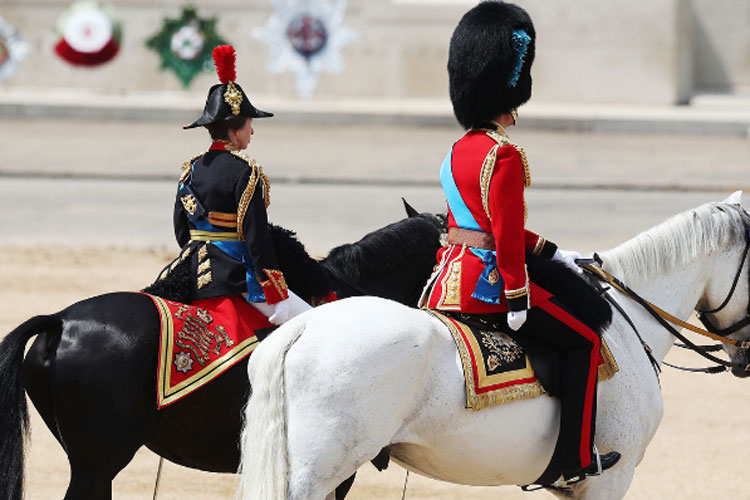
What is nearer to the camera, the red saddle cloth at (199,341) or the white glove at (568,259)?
the red saddle cloth at (199,341)

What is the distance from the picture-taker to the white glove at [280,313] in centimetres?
473

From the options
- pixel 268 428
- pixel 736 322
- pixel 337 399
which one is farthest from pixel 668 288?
→ pixel 268 428

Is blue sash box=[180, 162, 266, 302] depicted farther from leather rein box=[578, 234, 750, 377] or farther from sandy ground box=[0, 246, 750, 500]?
sandy ground box=[0, 246, 750, 500]

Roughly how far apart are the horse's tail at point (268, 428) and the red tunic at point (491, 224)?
2.34 feet

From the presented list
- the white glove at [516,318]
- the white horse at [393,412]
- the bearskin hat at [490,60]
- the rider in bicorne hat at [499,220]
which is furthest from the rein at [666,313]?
the bearskin hat at [490,60]

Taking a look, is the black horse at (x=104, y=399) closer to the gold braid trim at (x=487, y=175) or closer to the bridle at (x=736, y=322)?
the gold braid trim at (x=487, y=175)

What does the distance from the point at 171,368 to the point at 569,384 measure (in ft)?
4.95

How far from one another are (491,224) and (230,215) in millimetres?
1207

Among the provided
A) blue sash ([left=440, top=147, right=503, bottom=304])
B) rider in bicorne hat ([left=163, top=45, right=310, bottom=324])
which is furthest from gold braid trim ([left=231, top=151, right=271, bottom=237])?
blue sash ([left=440, top=147, right=503, bottom=304])

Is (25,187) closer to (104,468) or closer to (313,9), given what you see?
(313,9)

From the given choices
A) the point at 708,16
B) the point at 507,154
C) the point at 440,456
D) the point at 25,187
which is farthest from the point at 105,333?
the point at 708,16

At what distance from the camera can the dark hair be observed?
4957 mm

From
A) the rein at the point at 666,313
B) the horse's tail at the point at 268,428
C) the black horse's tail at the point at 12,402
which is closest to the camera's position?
the horse's tail at the point at 268,428

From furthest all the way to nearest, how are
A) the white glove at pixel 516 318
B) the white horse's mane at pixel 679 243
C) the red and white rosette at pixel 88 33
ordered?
the red and white rosette at pixel 88 33 < the white horse's mane at pixel 679 243 < the white glove at pixel 516 318
